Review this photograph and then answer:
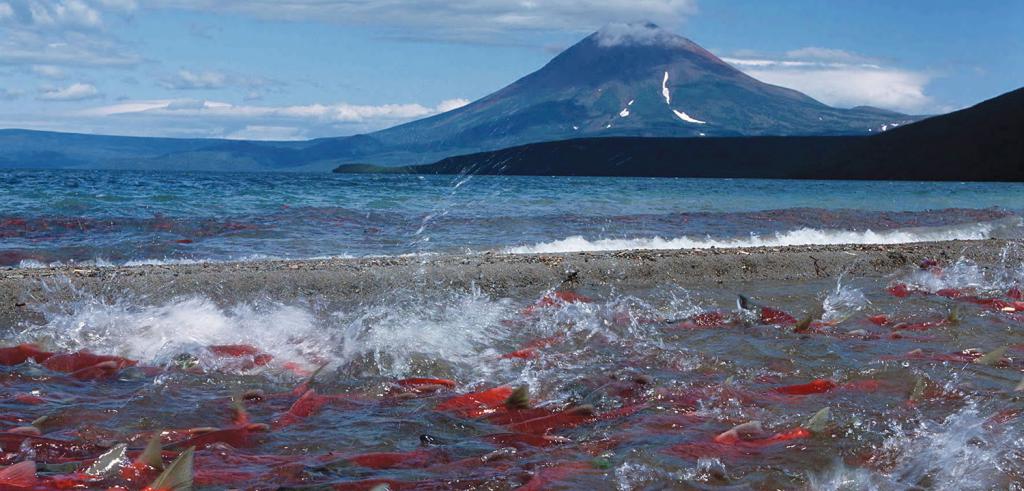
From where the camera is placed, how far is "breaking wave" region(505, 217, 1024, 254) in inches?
512

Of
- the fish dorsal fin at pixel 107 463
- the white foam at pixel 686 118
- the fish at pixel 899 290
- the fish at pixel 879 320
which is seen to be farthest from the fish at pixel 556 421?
the white foam at pixel 686 118

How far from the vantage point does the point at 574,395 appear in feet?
14.6

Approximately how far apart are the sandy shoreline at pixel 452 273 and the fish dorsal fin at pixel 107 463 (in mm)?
4013

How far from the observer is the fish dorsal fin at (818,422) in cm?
380

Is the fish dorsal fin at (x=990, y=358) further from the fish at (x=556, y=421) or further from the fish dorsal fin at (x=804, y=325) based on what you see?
the fish at (x=556, y=421)

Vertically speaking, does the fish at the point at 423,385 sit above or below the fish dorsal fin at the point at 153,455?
below

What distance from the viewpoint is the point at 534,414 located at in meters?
4.08

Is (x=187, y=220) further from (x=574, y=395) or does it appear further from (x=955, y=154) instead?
(x=955, y=154)

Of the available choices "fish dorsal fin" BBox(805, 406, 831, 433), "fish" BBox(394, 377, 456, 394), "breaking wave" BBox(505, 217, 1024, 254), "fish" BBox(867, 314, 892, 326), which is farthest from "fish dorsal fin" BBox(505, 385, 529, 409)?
"breaking wave" BBox(505, 217, 1024, 254)

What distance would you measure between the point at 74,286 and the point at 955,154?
73.3m

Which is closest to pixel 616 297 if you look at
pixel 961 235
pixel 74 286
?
pixel 74 286

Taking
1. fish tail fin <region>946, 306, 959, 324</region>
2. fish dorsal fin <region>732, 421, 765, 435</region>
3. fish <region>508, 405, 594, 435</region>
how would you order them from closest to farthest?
fish dorsal fin <region>732, 421, 765, 435</region> → fish <region>508, 405, 594, 435</region> → fish tail fin <region>946, 306, 959, 324</region>

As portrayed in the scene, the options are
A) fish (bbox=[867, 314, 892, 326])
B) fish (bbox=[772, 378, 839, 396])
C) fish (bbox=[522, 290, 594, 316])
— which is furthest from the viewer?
fish (bbox=[522, 290, 594, 316])

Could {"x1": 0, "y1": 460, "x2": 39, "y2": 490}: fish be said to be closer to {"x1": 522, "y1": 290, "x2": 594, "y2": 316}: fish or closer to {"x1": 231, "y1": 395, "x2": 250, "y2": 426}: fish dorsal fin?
{"x1": 231, "y1": 395, "x2": 250, "y2": 426}: fish dorsal fin
